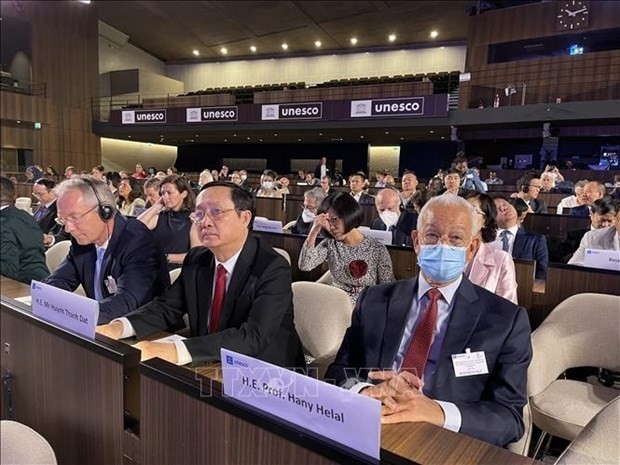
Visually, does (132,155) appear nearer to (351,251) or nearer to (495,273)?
(351,251)

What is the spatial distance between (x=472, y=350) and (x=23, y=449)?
107cm

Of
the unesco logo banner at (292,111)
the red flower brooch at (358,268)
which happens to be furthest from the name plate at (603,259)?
the unesco logo banner at (292,111)

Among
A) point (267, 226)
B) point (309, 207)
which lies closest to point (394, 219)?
point (309, 207)

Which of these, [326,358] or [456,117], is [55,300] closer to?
[326,358]

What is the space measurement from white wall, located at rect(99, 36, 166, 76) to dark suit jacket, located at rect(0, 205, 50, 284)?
16460 mm

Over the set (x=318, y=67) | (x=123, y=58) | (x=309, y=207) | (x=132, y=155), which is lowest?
(x=309, y=207)

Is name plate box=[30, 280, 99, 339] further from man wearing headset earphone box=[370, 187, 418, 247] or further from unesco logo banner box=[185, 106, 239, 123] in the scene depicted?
unesco logo banner box=[185, 106, 239, 123]

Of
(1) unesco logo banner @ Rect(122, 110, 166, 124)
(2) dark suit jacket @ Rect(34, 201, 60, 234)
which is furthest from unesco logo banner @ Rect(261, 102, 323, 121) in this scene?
(2) dark suit jacket @ Rect(34, 201, 60, 234)

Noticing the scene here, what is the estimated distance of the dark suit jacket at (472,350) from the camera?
45.2 inches

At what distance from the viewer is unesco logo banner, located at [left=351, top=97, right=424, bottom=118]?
10422mm

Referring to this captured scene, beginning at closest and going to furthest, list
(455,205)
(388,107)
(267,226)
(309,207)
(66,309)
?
1. (66,309)
2. (455,205)
3. (267,226)
4. (309,207)
5. (388,107)

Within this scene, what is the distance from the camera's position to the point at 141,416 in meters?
0.88

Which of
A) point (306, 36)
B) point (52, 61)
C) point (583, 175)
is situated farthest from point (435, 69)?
point (52, 61)

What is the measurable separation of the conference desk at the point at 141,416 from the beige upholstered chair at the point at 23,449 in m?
0.11
